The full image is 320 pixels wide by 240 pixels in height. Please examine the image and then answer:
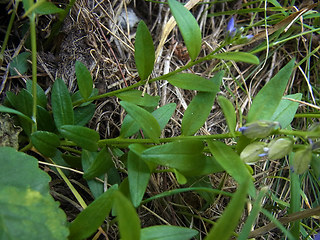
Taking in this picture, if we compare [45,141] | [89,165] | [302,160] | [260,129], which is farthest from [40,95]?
[302,160]

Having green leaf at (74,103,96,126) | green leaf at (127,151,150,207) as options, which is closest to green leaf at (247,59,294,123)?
green leaf at (127,151,150,207)

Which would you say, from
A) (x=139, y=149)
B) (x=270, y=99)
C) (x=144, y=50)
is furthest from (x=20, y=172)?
(x=270, y=99)

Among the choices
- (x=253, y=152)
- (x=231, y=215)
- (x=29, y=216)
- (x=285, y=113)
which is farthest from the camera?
(x=285, y=113)

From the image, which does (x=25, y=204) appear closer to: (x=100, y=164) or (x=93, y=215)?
(x=93, y=215)

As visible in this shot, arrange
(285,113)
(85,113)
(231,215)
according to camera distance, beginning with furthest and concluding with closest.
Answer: (85,113) → (285,113) → (231,215)

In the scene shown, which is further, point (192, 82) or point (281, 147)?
point (192, 82)

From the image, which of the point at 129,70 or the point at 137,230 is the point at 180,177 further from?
the point at 129,70

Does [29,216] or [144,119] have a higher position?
[144,119]

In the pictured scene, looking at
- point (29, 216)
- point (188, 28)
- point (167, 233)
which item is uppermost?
point (188, 28)
